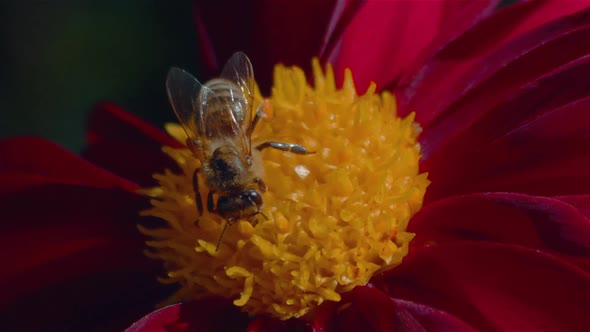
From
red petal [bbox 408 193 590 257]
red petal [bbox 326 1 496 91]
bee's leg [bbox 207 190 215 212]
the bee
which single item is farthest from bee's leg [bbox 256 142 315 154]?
red petal [bbox 326 1 496 91]

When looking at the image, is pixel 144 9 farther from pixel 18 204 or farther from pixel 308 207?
pixel 308 207

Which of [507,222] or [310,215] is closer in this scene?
[507,222]

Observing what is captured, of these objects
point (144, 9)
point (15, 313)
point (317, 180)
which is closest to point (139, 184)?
point (15, 313)

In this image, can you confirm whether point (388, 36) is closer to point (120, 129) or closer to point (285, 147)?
point (285, 147)

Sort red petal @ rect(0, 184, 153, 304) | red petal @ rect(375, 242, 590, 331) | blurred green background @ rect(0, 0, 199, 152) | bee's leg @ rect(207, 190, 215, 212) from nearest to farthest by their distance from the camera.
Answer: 1. red petal @ rect(375, 242, 590, 331)
2. bee's leg @ rect(207, 190, 215, 212)
3. red petal @ rect(0, 184, 153, 304)
4. blurred green background @ rect(0, 0, 199, 152)

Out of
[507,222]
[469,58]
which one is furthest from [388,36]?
[507,222]

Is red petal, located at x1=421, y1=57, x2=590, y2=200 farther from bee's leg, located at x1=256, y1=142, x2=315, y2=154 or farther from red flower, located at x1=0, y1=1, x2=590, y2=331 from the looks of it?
bee's leg, located at x1=256, y1=142, x2=315, y2=154
